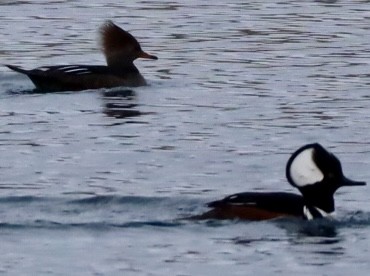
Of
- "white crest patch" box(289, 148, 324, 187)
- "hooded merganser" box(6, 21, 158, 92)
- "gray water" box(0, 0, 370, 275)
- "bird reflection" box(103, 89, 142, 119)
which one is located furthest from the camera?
"hooded merganser" box(6, 21, 158, 92)

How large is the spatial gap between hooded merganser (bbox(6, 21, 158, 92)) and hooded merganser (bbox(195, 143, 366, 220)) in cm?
647

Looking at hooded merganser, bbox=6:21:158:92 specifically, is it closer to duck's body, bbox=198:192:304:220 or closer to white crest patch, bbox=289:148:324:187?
duck's body, bbox=198:192:304:220

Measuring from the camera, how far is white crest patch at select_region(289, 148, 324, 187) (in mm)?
12039

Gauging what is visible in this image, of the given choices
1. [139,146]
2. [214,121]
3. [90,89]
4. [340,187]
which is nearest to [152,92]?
[90,89]

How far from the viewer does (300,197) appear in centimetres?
1231

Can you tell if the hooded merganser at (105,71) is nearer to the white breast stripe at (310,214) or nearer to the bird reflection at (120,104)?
the bird reflection at (120,104)

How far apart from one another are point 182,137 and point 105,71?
12.3 feet

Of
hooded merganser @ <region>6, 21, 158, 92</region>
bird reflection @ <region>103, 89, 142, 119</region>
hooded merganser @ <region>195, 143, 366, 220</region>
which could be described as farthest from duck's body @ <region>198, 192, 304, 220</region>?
hooded merganser @ <region>6, 21, 158, 92</region>

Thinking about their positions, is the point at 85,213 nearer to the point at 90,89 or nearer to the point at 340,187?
the point at 340,187

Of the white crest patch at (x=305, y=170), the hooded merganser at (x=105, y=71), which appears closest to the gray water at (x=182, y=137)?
the hooded merganser at (x=105, y=71)

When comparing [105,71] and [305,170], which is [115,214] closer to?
[305,170]

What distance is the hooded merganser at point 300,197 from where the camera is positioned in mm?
12070

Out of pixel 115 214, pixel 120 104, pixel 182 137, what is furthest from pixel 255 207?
pixel 120 104

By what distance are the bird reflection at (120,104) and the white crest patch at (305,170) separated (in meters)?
5.05
